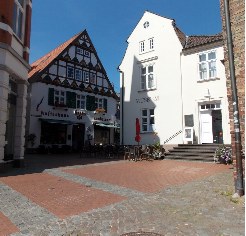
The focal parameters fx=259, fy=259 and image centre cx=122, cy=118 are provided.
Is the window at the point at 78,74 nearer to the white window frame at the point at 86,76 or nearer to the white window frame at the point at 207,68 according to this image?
the white window frame at the point at 86,76

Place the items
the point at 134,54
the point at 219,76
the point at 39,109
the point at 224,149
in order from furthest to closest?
the point at 39,109 < the point at 134,54 < the point at 219,76 < the point at 224,149

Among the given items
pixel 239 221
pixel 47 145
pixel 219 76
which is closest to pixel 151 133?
pixel 219 76

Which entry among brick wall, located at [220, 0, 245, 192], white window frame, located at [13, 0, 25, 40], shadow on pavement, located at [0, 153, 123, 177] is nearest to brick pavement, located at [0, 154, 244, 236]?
brick wall, located at [220, 0, 245, 192]

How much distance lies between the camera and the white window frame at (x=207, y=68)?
56.2ft

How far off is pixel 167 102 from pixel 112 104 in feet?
45.0

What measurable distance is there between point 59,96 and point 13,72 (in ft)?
49.2

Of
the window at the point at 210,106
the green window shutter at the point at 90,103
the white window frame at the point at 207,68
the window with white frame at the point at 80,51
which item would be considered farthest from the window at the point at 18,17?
the green window shutter at the point at 90,103

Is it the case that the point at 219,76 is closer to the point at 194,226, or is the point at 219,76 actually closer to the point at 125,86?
the point at 125,86

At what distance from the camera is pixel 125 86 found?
2195cm

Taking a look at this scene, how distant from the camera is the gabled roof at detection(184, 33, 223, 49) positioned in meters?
17.3

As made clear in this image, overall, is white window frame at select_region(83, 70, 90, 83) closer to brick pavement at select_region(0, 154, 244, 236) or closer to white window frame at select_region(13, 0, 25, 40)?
white window frame at select_region(13, 0, 25, 40)

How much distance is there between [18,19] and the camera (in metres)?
12.8

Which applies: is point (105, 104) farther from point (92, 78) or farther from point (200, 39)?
point (200, 39)

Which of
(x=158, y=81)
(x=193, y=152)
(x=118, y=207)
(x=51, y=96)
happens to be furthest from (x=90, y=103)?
(x=118, y=207)
